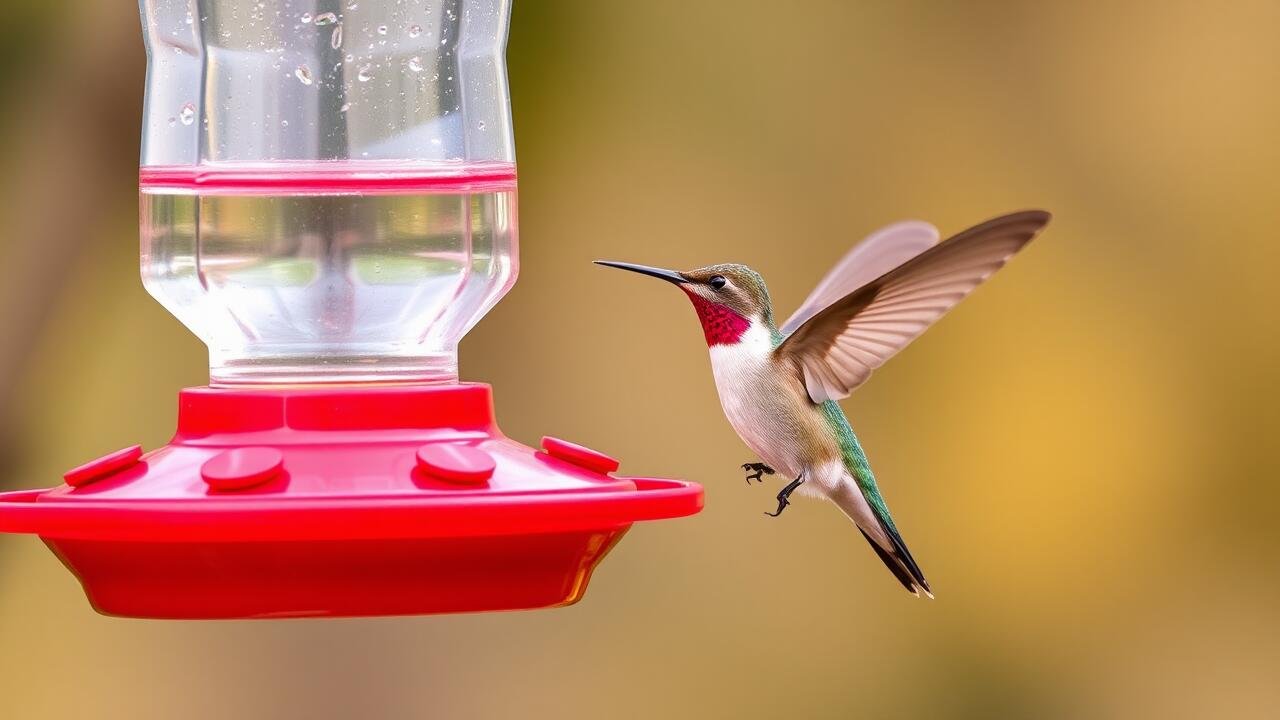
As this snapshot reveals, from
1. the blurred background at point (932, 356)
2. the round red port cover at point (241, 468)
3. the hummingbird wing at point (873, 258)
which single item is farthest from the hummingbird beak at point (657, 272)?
the blurred background at point (932, 356)

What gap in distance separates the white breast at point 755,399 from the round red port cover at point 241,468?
148cm

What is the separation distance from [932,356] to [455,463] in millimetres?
4109

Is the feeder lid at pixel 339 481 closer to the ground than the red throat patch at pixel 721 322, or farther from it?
closer to the ground

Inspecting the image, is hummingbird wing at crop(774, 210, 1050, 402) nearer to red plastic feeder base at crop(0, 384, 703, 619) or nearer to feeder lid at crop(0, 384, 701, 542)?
feeder lid at crop(0, 384, 701, 542)

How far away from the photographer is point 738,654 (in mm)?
6031

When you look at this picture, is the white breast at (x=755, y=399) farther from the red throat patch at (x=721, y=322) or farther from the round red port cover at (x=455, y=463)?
the round red port cover at (x=455, y=463)


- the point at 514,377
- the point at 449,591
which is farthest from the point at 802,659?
the point at 449,591

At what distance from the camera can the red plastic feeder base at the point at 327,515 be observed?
7.56 feet

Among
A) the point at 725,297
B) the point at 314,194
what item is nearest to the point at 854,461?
the point at 725,297

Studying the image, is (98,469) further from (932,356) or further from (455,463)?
(932,356)

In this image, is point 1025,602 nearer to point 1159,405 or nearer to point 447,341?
point 1159,405

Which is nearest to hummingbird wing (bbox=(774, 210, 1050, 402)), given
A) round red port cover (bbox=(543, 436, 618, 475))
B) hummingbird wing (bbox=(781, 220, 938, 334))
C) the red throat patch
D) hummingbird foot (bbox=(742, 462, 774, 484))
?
the red throat patch

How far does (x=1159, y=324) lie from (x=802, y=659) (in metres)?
1.77

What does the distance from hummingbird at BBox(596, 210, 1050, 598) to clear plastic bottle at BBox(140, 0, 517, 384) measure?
0.39 m
